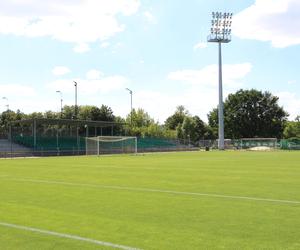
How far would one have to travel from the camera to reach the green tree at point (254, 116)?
407 ft

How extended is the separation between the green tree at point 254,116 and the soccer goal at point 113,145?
50284 millimetres

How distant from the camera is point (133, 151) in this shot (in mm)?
77750

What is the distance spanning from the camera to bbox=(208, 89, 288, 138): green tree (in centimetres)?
12406

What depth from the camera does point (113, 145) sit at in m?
78.1

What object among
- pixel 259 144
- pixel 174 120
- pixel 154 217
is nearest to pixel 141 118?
pixel 174 120

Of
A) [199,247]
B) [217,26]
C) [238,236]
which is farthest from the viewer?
[217,26]

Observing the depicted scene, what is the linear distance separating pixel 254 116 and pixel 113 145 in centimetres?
5705

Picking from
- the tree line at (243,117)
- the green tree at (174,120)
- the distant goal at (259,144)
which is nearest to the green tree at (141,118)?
the tree line at (243,117)

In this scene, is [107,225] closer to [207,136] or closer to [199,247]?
[199,247]

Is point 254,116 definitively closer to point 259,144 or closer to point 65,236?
point 259,144

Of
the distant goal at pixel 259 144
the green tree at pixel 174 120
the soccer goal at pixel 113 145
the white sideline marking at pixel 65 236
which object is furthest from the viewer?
the green tree at pixel 174 120

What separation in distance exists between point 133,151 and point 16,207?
6573 centimetres

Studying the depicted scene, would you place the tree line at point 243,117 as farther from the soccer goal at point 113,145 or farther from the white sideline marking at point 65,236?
the white sideline marking at point 65,236

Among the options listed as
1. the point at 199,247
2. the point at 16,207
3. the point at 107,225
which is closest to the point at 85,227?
the point at 107,225
